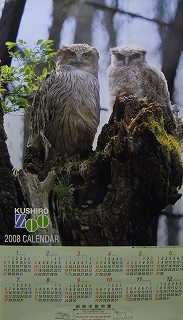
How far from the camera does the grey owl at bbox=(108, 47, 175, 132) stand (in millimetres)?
1973

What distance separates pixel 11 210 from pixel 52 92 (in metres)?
0.49

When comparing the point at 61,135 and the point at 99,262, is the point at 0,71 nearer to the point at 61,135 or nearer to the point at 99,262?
the point at 61,135

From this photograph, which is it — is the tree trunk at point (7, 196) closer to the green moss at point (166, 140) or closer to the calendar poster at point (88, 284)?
the calendar poster at point (88, 284)

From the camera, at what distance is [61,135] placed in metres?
1.94

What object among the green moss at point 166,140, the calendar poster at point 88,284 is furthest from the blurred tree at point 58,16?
the calendar poster at point 88,284

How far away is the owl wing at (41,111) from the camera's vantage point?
193 cm

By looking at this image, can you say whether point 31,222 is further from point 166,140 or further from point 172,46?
point 172,46

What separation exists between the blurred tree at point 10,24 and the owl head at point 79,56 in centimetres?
21

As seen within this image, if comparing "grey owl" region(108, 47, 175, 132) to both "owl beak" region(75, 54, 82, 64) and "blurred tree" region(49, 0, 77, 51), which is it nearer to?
"owl beak" region(75, 54, 82, 64)

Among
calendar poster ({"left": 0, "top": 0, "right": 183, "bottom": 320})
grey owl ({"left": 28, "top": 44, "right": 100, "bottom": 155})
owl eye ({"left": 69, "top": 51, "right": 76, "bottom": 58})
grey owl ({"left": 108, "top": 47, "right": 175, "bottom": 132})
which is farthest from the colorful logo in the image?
owl eye ({"left": 69, "top": 51, "right": 76, "bottom": 58})

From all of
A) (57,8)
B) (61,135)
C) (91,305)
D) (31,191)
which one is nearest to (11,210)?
(31,191)

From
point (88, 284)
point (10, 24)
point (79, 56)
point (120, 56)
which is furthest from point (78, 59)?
point (88, 284)

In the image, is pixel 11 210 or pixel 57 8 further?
pixel 57 8

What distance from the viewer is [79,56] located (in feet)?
6.36
